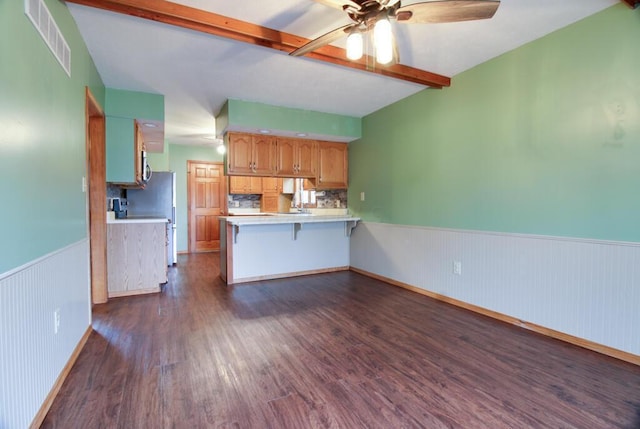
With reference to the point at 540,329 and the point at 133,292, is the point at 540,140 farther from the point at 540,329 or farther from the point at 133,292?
the point at 133,292

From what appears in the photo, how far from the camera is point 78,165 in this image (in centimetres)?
235

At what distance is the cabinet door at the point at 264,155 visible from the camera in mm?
4590

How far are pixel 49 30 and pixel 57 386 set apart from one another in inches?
80.6

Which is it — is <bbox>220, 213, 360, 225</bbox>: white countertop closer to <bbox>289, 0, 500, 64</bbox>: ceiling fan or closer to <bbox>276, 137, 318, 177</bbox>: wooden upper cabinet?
<bbox>276, 137, 318, 177</bbox>: wooden upper cabinet

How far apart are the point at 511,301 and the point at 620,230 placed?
1.02 metres

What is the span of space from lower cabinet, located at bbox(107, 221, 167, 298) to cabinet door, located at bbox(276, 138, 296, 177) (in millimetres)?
1845

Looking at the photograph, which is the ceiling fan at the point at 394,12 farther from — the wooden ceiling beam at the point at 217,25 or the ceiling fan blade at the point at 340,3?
the wooden ceiling beam at the point at 217,25

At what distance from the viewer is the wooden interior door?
709cm

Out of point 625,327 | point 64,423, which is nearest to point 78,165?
point 64,423

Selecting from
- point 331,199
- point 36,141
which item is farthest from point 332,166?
point 36,141

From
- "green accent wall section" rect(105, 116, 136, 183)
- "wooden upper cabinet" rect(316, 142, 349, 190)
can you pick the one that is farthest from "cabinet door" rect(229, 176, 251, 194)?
"green accent wall section" rect(105, 116, 136, 183)

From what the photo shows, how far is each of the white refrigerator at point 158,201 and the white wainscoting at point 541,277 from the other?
4.08 metres

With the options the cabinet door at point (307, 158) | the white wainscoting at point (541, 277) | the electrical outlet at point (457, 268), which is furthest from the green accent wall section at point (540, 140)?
the cabinet door at point (307, 158)

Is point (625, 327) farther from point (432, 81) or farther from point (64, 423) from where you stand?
point (64, 423)
